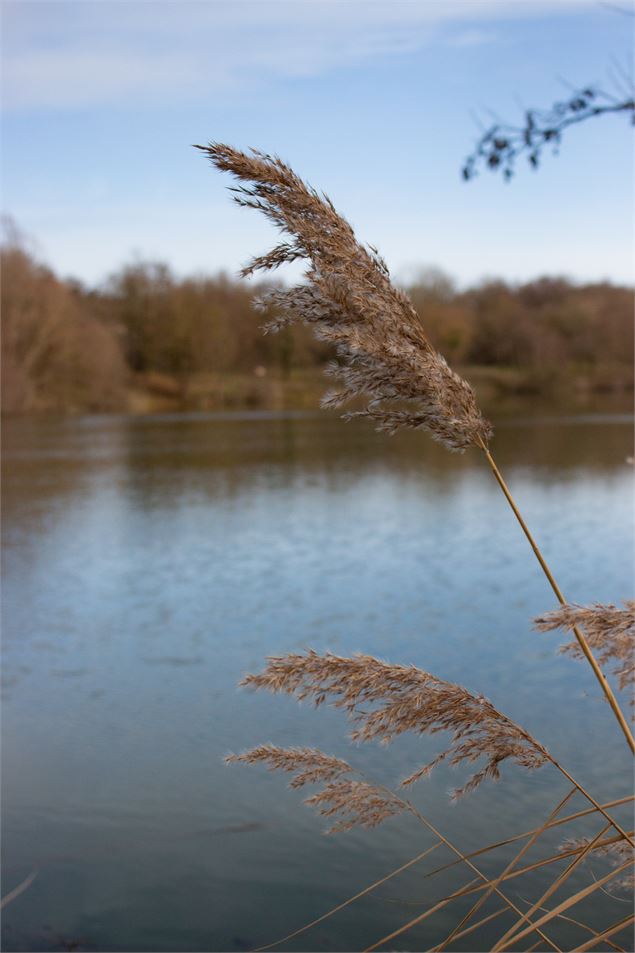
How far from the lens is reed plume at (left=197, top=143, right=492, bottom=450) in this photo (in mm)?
1661

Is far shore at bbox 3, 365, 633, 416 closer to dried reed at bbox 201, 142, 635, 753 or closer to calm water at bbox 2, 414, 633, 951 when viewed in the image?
calm water at bbox 2, 414, 633, 951

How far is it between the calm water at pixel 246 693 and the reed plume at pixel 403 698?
0.52m

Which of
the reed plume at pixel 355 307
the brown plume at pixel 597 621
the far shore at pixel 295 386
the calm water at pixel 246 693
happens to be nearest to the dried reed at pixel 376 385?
the reed plume at pixel 355 307

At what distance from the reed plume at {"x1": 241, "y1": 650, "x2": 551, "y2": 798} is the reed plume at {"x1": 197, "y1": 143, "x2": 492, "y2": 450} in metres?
0.43

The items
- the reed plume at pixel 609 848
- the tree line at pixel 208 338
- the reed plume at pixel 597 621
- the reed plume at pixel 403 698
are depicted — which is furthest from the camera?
the tree line at pixel 208 338

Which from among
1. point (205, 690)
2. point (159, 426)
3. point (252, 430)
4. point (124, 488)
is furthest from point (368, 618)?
point (159, 426)

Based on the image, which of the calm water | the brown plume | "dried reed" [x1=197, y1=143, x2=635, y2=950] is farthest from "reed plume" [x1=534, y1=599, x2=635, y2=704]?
the calm water

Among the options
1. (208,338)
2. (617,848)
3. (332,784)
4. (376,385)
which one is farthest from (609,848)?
(208,338)

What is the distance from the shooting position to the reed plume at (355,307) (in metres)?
1.66

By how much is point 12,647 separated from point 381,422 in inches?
243

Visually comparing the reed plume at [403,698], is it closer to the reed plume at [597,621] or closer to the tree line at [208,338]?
the reed plume at [597,621]

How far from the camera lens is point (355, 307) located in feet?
5.52

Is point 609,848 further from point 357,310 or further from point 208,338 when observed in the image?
point 208,338

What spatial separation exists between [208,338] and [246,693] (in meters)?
56.6
